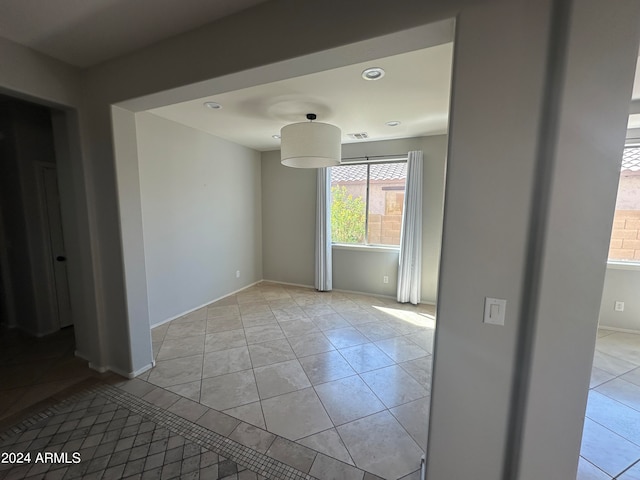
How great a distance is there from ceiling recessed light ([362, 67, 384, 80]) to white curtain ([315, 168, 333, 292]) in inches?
91.2

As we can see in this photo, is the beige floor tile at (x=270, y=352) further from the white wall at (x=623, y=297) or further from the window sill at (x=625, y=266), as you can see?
the window sill at (x=625, y=266)

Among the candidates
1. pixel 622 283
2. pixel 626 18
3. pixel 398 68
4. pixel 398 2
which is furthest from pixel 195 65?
pixel 622 283

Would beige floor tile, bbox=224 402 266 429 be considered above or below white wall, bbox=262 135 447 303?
below

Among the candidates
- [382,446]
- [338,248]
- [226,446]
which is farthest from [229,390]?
→ [338,248]

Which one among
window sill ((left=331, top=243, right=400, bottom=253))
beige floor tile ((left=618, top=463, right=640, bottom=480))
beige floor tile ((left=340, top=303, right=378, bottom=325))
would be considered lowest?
beige floor tile ((left=618, top=463, right=640, bottom=480))

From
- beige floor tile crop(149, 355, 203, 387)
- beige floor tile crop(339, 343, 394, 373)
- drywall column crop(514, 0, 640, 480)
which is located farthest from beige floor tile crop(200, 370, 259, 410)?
drywall column crop(514, 0, 640, 480)

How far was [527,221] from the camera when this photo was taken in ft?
3.51

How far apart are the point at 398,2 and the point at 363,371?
263cm

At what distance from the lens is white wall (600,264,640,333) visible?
3.23 metres

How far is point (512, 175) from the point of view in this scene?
3.51ft

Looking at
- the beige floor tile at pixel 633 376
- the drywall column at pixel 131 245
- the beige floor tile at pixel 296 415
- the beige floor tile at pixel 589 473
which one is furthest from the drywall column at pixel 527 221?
the drywall column at pixel 131 245

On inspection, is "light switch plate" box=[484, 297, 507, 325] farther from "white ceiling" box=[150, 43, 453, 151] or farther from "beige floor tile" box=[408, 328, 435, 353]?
"beige floor tile" box=[408, 328, 435, 353]

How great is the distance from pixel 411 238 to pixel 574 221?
3138mm

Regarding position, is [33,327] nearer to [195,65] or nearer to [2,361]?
[2,361]
